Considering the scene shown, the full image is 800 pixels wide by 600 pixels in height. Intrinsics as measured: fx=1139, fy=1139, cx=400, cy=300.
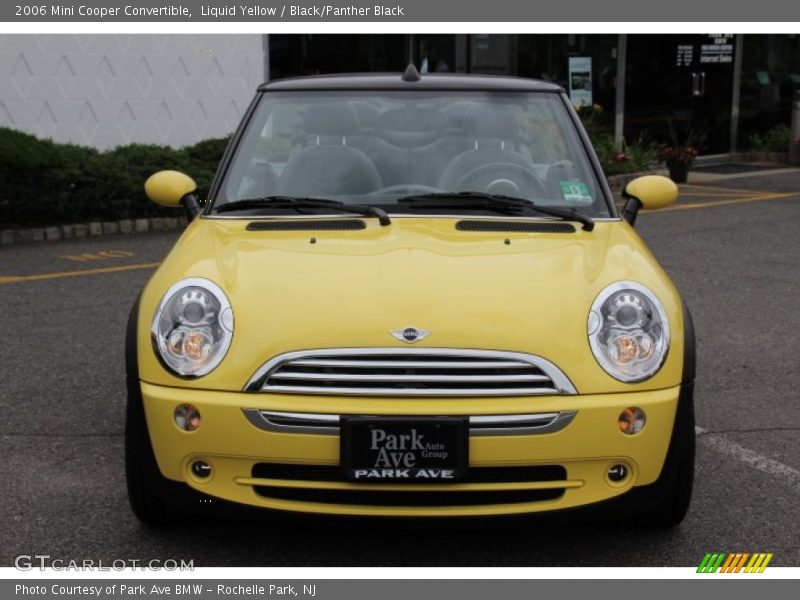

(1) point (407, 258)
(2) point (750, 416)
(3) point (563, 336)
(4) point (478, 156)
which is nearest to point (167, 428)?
(1) point (407, 258)

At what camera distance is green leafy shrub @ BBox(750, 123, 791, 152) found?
19.1 m

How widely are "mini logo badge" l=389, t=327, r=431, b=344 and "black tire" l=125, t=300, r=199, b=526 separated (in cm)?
77

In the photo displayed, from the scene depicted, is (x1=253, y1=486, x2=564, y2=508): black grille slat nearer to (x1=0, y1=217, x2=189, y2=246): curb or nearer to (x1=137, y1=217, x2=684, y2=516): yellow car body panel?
(x1=137, y1=217, x2=684, y2=516): yellow car body panel

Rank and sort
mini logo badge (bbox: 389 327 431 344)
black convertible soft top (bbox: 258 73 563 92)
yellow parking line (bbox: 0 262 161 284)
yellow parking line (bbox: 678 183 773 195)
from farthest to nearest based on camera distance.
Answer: yellow parking line (bbox: 678 183 773 195), yellow parking line (bbox: 0 262 161 284), black convertible soft top (bbox: 258 73 563 92), mini logo badge (bbox: 389 327 431 344)

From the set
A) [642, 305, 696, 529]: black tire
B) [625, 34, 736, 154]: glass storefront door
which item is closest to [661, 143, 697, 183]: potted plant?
[625, 34, 736, 154]: glass storefront door

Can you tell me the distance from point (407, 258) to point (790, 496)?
167 centimetres

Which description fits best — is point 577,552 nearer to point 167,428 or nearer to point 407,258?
point 407,258

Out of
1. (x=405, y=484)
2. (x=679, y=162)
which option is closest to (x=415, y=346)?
(x=405, y=484)

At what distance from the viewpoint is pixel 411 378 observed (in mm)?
3213

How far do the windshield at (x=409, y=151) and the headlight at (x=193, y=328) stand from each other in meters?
0.83

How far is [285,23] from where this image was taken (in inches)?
577

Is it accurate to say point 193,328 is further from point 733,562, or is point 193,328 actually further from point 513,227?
point 733,562

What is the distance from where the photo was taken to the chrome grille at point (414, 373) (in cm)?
321

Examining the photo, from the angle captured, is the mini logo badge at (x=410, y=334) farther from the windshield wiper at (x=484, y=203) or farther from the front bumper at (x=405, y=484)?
the windshield wiper at (x=484, y=203)
